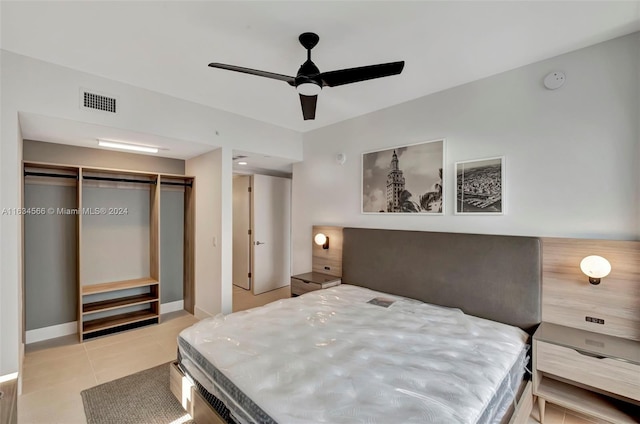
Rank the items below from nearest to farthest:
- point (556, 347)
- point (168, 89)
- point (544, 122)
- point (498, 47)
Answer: point (556, 347) → point (498, 47) → point (544, 122) → point (168, 89)

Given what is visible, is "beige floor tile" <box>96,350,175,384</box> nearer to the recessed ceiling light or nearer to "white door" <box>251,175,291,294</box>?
"white door" <box>251,175,291,294</box>

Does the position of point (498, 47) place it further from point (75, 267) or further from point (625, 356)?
point (75, 267)

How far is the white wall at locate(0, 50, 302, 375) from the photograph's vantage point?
216 centimetres

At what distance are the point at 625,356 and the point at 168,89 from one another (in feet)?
13.7

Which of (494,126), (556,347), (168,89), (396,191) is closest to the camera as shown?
(556,347)

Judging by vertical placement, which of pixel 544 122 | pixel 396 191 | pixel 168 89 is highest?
pixel 168 89

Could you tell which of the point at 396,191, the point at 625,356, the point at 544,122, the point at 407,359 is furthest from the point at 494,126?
the point at 407,359

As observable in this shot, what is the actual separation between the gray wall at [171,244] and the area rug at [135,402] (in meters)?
1.74

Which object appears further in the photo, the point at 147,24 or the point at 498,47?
the point at 498,47

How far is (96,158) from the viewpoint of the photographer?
3.51m

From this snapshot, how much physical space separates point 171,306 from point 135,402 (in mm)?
2134

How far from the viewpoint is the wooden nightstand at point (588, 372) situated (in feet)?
5.57

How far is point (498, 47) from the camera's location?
85.8 inches

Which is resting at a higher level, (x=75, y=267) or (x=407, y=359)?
(x=75, y=267)
